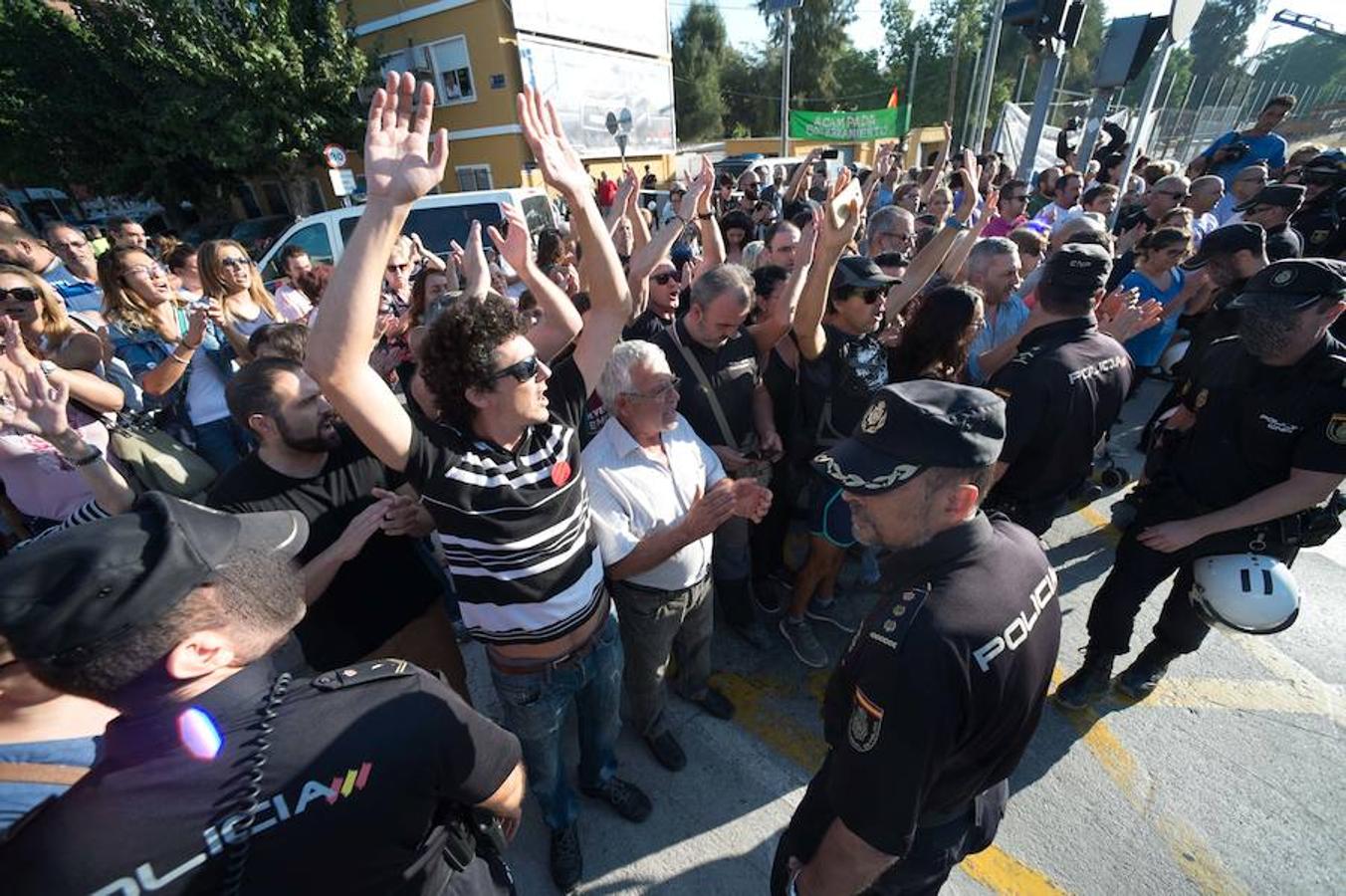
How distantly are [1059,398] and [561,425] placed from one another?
211cm

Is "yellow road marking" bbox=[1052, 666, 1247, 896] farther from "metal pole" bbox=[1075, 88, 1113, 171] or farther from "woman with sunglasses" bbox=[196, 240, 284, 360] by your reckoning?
"metal pole" bbox=[1075, 88, 1113, 171]

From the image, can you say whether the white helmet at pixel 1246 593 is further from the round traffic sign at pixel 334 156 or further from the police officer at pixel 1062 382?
the round traffic sign at pixel 334 156

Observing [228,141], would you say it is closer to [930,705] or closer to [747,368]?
[747,368]

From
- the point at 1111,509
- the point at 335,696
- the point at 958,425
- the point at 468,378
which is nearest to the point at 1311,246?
the point at 1111,509

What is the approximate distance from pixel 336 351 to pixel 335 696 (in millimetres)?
821

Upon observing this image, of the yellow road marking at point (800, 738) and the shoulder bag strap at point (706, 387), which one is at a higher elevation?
the shoulder bag strap at point (706, 387)

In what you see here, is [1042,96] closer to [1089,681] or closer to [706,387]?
[706,387]

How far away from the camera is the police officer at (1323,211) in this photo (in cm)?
581

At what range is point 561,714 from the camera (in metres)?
2.19

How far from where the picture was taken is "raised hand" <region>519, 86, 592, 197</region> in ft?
7.07

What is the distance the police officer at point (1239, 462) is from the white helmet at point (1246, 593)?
0.09 meters

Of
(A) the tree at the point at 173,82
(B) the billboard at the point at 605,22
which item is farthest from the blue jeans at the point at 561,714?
(B) the billboard at the point at 605,22

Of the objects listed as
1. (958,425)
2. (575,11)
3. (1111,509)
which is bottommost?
(1111,509)

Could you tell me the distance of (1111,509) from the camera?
14.5 ft
